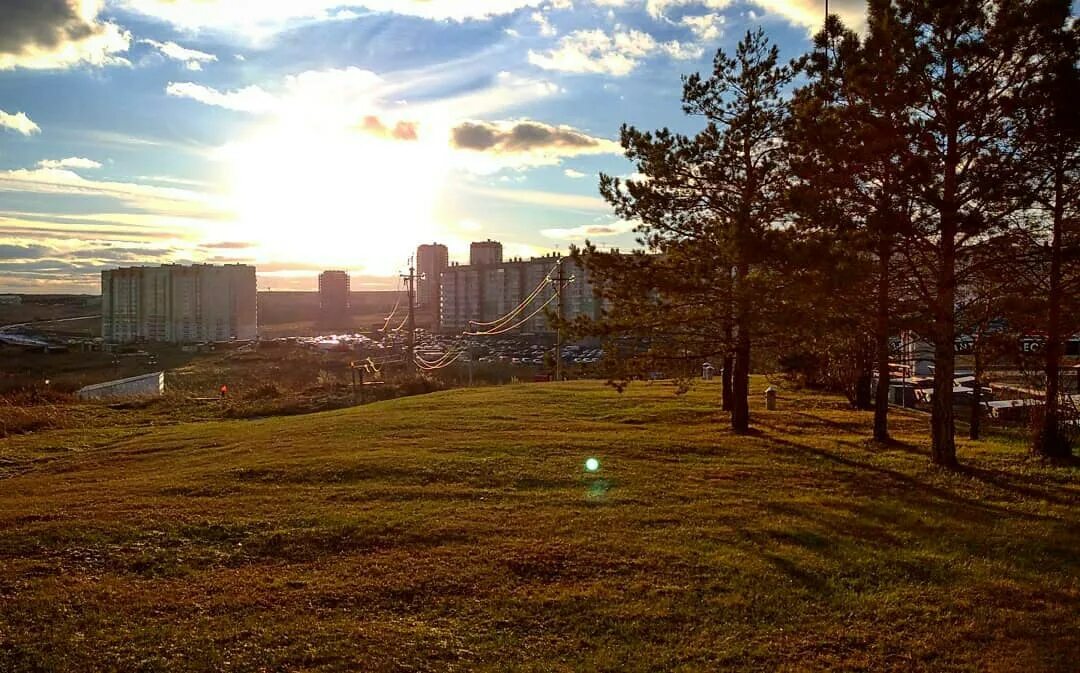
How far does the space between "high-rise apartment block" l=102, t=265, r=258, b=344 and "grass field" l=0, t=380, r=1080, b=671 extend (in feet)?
301

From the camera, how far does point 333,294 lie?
568 feet

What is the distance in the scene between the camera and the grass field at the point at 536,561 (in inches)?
235

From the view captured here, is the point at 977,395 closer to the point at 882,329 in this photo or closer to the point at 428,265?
the point at 882,329

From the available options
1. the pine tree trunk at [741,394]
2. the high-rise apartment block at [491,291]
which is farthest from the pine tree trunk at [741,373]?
the high-rise apartment block at [491,291]

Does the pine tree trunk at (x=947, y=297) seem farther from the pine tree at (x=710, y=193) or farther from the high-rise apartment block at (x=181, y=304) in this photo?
the high-rise apartment block at (x=181, y=304)

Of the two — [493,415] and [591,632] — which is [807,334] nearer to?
[493,415]

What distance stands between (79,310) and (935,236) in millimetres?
166839

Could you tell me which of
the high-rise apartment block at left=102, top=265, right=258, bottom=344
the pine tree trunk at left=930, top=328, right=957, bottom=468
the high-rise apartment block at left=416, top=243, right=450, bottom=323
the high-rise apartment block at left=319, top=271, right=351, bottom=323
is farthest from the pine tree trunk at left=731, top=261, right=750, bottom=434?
the high-rise apartment block at left=319, top=271, right=351, bottom=323

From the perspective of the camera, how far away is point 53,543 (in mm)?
8508

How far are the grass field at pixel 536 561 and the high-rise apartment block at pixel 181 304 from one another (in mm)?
91640

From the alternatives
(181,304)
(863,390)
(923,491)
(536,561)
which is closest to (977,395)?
(923,491)

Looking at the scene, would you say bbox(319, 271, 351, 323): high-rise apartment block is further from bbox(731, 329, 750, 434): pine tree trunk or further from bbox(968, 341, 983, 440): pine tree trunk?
bbox(968, 341, 983, 440): pine tree trunk

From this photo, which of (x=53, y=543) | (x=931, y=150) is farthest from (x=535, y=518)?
(x=931, y=150)

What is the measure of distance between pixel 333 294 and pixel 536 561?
172m
